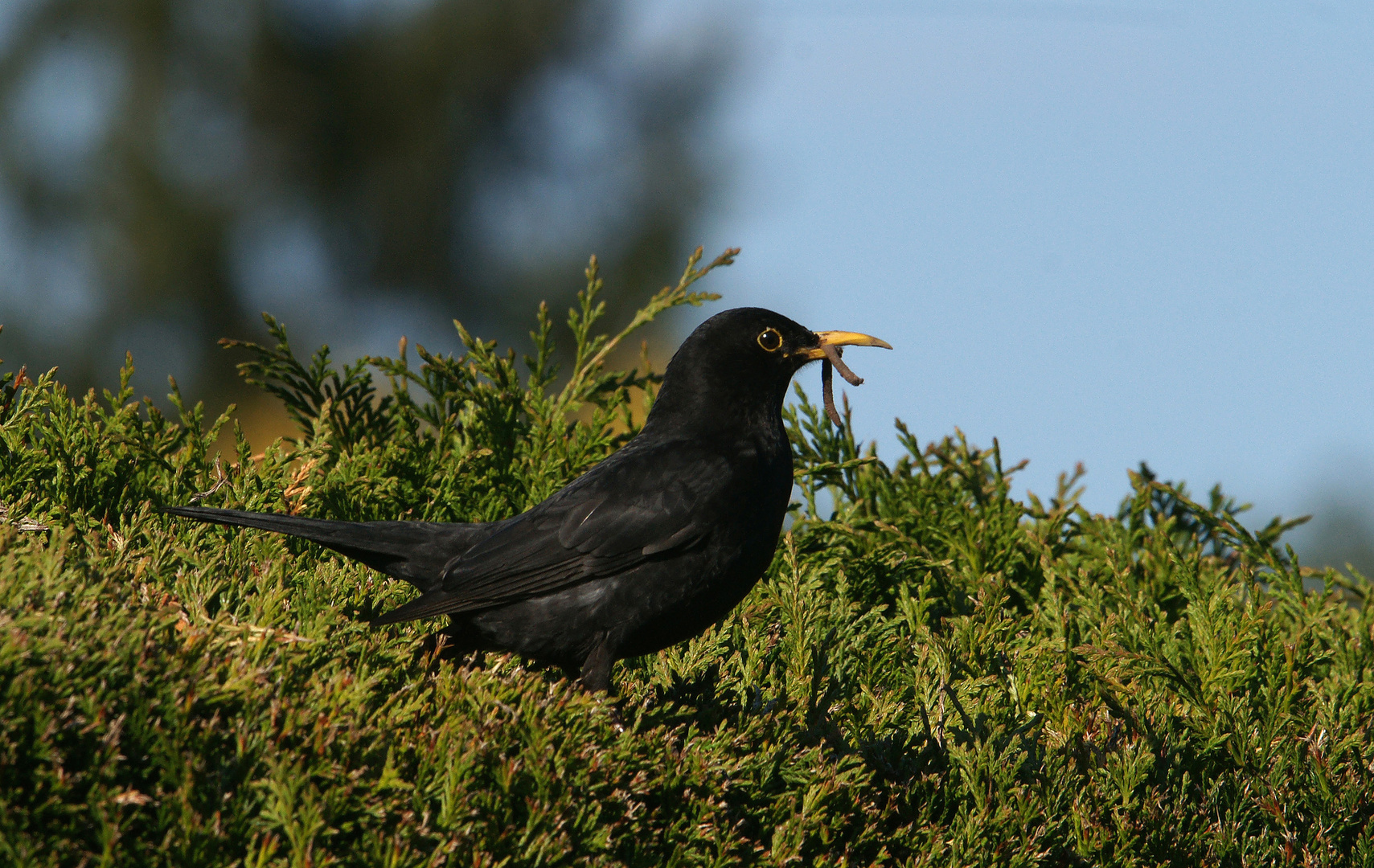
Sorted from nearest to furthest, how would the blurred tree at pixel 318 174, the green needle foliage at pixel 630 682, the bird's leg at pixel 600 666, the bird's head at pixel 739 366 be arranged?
the green needle foliage at pixel 630 682, the bird's leg at pixel 600 666, the bird's head at pixel 739 366, the blurred tree at pixel 318 174

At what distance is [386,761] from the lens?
104 inches

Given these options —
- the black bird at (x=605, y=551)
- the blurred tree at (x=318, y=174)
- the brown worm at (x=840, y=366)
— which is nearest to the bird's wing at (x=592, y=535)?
the black bird at (x=605, y=551)

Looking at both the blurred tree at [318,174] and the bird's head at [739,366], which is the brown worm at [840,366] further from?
the blurred tree at [318,174]

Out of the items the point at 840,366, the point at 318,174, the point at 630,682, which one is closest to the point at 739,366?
the point at 840,366

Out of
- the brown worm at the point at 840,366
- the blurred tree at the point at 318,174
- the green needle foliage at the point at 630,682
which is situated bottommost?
the green needle foliage at the point at 630,682

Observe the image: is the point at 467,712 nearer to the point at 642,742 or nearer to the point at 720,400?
the point at 642,742

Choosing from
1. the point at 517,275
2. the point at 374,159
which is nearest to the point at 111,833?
the point at 517,275

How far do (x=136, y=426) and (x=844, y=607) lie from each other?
3.01 metres

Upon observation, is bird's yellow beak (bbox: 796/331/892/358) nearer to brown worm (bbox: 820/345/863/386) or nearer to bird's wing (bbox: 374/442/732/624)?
brown worm (bbox: 820/345/863/386)

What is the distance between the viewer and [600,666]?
3785 millimetres

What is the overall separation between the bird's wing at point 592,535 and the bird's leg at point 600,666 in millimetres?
244

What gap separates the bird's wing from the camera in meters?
3.85

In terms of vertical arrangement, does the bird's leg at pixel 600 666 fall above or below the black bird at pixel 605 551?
below

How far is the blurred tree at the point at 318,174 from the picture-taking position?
63.3 ft
